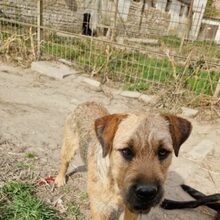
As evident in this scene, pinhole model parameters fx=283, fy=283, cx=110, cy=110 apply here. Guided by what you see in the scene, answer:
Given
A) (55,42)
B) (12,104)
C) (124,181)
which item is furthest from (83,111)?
(55,42)

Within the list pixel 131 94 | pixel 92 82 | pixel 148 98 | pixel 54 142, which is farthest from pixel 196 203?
pixel 92 82

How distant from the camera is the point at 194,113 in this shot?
6828 mm

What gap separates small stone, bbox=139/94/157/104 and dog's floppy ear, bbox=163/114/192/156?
4514 millimetres

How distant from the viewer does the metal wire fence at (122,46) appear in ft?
24.6

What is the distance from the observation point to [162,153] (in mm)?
2531

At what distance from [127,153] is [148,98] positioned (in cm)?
506

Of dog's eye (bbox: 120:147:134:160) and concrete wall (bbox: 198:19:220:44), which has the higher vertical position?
concrete wall (bbox: 198:19:220:44)

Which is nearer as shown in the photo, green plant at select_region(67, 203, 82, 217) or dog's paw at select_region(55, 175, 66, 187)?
green plant at select_region(67, 203, 82, 217)

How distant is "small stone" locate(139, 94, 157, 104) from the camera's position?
24.0 ft

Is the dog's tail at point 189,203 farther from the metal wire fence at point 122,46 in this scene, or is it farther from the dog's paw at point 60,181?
the metal wire fence at point 122,46

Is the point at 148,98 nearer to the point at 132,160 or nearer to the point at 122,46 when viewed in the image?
the point at 122,46

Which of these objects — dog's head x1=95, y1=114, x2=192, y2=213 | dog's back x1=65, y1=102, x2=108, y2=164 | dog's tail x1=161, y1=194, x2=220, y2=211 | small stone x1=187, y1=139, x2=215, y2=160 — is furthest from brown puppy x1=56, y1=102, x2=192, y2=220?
small stone x1=187, y1=139, x2=215, y2=160

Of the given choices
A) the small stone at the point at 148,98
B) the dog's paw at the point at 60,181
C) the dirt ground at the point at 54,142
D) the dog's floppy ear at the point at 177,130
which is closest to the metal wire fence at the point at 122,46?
the small stone at the point at 148,98

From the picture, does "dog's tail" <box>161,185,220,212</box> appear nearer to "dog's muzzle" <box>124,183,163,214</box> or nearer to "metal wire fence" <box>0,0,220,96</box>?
"dog's muzzle" <box>124,183,163,214</box>
